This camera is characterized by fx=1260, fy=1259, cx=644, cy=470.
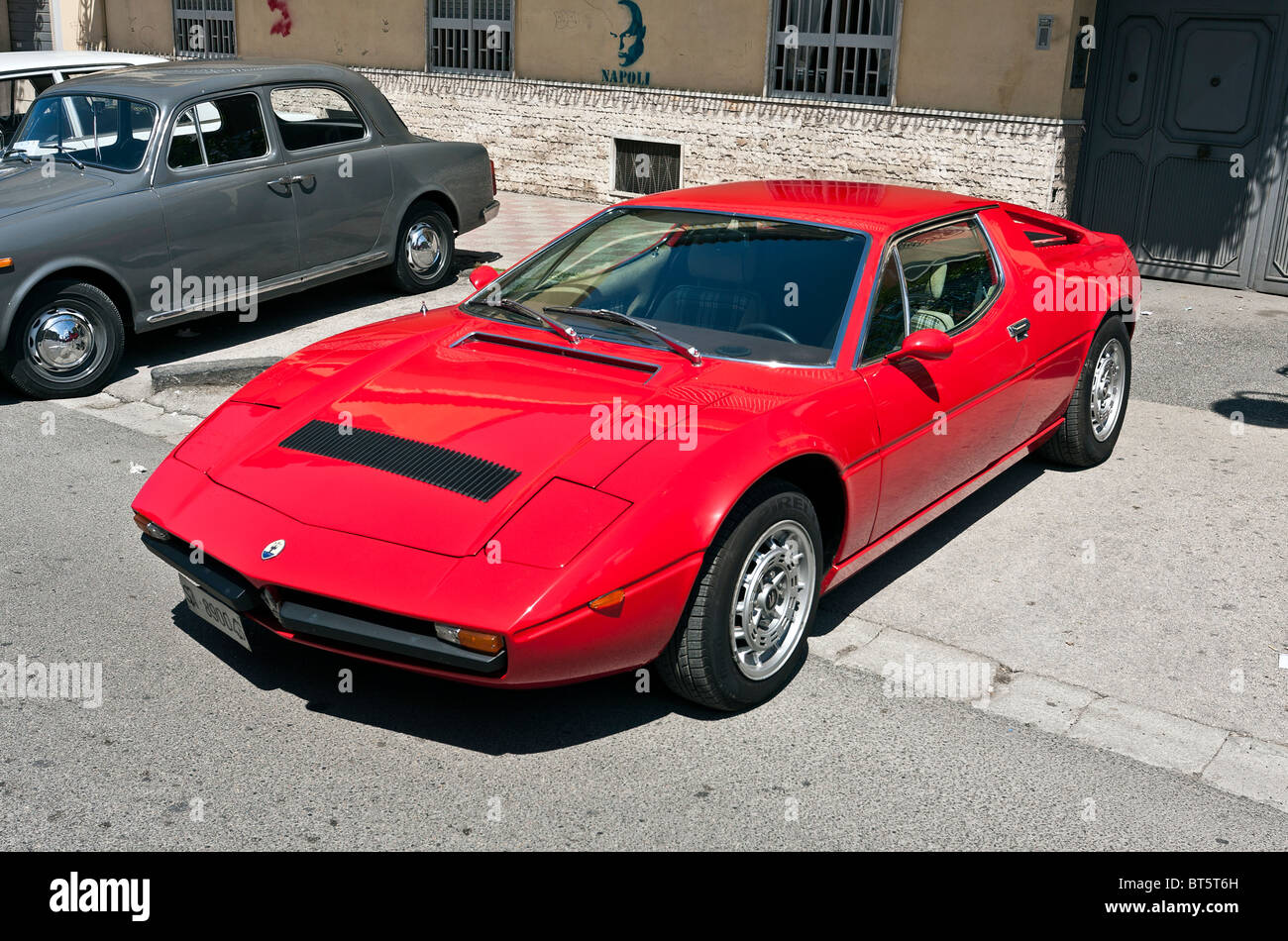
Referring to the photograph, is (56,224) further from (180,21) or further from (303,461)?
(180,21)

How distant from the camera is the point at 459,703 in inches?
158

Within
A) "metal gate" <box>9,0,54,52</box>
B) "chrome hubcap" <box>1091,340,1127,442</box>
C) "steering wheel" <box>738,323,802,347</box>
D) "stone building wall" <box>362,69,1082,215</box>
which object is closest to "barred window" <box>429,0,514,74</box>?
"stone building wall" <box>362,69,1082,215</box>

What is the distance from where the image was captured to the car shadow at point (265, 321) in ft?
27.3

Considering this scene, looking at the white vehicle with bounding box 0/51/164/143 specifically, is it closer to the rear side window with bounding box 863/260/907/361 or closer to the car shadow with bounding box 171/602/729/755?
the car shadow with bounding box 171/602/729/755

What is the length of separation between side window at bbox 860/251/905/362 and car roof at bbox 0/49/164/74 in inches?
296

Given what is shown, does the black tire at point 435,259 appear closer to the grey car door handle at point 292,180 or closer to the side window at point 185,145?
the grey car door handle at point 292,180

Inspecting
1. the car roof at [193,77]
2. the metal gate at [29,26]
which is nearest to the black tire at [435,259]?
the car roof at [193,77]

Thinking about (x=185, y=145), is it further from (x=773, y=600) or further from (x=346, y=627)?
(x=773, y=600)

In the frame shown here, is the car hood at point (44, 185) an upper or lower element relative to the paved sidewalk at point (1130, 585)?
upper

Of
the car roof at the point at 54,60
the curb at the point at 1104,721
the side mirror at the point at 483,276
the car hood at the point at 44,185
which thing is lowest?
the curb at the point at 1104,721

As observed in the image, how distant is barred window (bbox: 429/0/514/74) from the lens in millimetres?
15047

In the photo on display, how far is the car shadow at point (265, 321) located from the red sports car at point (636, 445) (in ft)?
12.5

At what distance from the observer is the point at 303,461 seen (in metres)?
3.99
